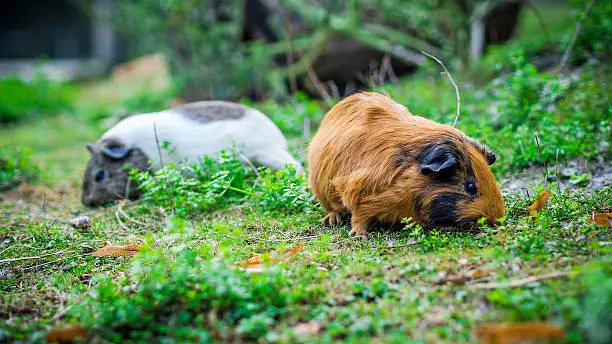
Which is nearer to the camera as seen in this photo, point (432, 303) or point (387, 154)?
point (432, 303)

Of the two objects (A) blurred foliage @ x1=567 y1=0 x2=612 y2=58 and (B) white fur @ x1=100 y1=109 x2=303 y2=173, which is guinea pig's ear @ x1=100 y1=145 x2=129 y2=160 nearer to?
(B) white fur @ x1=100 y1=109 x2=303 y2=173

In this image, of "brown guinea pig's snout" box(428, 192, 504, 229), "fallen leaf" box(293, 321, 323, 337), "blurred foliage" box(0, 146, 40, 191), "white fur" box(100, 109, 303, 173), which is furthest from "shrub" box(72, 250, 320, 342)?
"blurred foliage" box(0, 146, 40, 191)

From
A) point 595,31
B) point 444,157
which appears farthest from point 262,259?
point 595,31

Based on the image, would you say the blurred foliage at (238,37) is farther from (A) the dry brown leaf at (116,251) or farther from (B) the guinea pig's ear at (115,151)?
(A) the dry brown leaf at (116,251)

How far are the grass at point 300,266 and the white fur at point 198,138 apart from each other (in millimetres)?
307

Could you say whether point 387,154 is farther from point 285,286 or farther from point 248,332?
point 248,332

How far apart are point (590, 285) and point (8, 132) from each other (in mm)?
10293

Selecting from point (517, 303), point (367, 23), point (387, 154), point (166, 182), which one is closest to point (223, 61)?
A: point (367, 23)

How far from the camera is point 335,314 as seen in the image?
236 cm

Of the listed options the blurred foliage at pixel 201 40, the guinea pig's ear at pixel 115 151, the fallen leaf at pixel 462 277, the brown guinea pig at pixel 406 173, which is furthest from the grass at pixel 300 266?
the blurred foliage at pixel 201 40

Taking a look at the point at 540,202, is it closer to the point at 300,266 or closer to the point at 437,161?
the point at 437,161

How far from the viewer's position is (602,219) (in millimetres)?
3047

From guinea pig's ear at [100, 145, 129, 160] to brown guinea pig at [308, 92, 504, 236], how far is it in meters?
2.17

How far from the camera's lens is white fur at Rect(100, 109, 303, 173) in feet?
15.8
